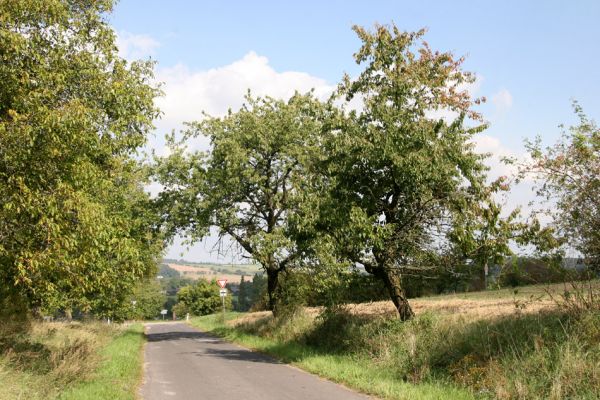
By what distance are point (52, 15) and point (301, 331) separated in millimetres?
14362

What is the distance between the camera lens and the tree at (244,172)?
25.6 meters

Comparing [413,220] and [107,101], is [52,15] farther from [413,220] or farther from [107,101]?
[413,220]

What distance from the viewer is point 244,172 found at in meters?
25.0

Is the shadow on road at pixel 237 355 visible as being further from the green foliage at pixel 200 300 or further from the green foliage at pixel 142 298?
the green foliage at pixel 200 300

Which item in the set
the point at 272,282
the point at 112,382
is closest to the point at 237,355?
the point at 112,382

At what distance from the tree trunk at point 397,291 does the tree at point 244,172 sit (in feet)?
29.5

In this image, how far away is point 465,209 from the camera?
1427 centimetres

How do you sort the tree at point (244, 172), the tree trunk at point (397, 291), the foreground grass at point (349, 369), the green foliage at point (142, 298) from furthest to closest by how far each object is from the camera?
the green foliage at point (142, 298) < the tree at point (244, 172) < the tree trunk at point (397, 291) < the foreground grass at point (349, 369)

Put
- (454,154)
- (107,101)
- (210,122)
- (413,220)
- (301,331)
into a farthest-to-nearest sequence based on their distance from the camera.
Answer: (210,122) → (301,331) → (413,220) → (454,154) → (107,101)

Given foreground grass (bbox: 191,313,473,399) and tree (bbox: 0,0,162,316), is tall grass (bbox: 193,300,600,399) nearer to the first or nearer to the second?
foreground grass (bbox: 191,313,473,399)

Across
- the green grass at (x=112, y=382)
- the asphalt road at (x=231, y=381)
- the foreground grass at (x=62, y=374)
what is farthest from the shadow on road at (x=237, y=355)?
the foreground grass at (x=62, y=374)

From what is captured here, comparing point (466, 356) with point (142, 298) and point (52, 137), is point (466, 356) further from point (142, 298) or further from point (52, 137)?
point (142, 298)

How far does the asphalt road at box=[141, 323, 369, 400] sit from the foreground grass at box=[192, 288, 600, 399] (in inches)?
25.6

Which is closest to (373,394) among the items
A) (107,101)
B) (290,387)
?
(290,387)
